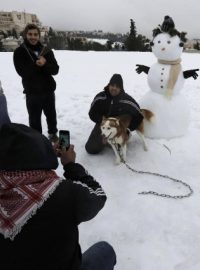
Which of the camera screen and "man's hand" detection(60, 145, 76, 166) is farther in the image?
the camera screen

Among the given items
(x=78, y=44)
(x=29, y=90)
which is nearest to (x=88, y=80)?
(x=29, y=90)

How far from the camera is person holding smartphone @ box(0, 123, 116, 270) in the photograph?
1225 millimetres

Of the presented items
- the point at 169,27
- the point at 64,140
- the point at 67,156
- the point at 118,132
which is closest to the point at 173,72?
the point at 169,27

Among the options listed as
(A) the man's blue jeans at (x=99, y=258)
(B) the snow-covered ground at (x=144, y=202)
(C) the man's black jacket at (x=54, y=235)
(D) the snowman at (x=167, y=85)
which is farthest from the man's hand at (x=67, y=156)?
(D) the snowman at (x=167, y=85)

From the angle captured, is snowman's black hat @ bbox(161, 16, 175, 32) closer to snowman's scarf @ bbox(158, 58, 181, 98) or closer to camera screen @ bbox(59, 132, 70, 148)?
snowman's scarf @ bbox(158, 58, 181, 98)

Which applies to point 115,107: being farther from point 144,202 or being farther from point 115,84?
point 144,202

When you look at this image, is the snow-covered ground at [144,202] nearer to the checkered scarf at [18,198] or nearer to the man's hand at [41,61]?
the man's hand at [41,61]

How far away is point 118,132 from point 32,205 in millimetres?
2434

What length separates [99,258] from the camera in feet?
5.83

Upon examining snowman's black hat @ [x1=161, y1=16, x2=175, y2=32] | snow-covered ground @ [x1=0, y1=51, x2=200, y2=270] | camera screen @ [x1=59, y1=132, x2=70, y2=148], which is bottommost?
snow-covered ground @ [x1=0, y1=51, x2=200, y2=270]

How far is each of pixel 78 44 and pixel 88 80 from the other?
2643cm

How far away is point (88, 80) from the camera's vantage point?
8.31m

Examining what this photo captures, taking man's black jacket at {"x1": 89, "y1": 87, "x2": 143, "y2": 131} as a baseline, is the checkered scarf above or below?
above

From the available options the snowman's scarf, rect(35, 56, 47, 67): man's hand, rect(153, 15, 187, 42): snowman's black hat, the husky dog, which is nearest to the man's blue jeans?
the husky dog
